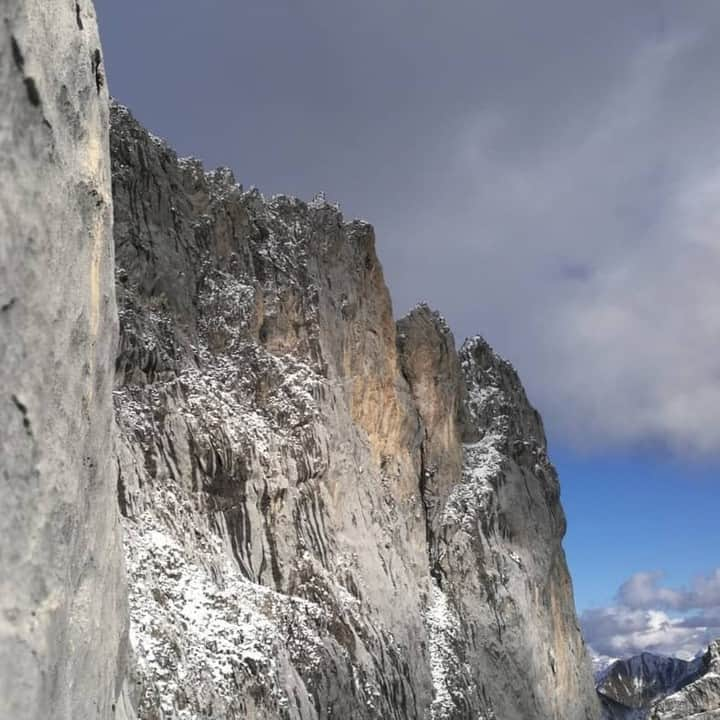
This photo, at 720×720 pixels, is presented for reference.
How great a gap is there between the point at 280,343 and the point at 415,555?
10.3 metres

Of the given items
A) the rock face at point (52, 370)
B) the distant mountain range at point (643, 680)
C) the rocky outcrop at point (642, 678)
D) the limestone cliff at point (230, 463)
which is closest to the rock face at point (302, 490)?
the limestone cliff at point (230, 463)

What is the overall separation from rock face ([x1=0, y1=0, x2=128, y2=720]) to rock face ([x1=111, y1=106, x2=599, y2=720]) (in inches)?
426

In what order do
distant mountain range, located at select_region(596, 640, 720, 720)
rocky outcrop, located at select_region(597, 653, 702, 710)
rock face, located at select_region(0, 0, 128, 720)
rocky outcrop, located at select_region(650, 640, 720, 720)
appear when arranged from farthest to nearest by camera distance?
rocky outcrop, located at select_region(597, 653, 702, 710), distant mountain range, located at select_region(596, 640, 720, 720), rocky outcrop, located at select_region(650, 640, 720, 720), rock face, located at select_region(0, 0, 128, 720)

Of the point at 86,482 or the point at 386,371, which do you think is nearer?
the point at 86,482

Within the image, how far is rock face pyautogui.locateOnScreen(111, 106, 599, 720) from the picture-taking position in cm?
1966

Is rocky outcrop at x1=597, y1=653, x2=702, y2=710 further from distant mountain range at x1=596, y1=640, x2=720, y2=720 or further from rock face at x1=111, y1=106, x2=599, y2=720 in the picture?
rock face at x1=111, y1=106, x2=599, y2=720

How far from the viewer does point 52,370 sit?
3727 mm

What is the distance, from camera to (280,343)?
1149 inches

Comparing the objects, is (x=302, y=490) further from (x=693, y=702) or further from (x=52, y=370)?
(x=693, y=702)

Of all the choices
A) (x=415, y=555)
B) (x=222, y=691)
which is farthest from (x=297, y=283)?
(x=222, y=691)

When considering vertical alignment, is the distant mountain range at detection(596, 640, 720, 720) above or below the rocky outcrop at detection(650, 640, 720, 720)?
above

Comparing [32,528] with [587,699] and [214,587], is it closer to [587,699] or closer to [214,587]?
[214,587]

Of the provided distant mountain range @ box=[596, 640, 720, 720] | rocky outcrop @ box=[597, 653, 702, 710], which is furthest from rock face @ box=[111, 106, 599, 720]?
rocky outcrop @ box=[597, 653, 702, 710]

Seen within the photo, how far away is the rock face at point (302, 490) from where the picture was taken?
19.7 metres
